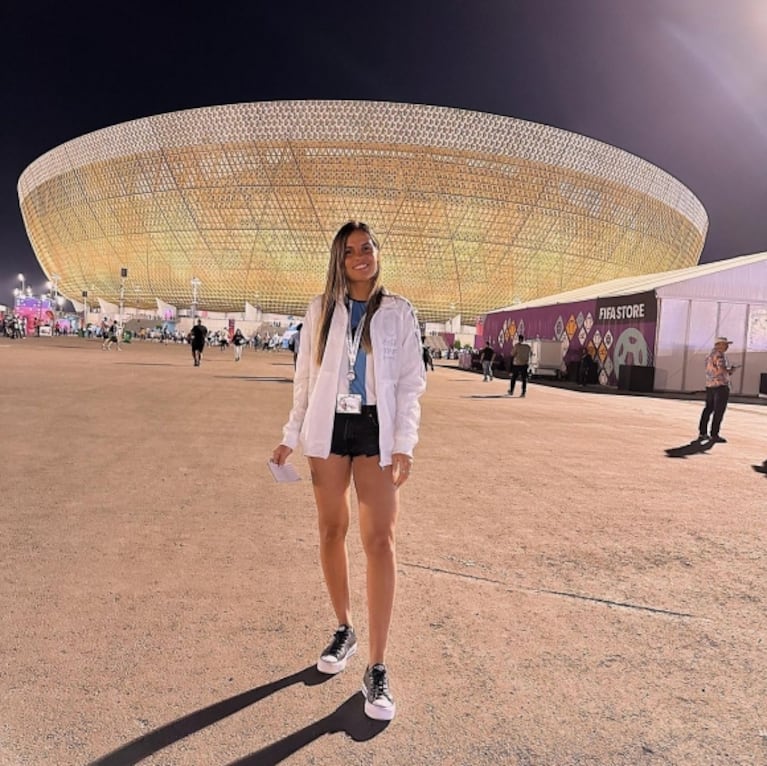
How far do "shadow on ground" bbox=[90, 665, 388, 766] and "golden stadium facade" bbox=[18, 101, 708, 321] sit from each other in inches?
2522

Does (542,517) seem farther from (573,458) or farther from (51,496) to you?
(51,496)

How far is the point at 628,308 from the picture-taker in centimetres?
2072

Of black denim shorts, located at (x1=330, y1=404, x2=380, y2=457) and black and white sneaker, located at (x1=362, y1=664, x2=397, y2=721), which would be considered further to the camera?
black denim shorts, located at (x1=330, y1=404, x2=380, y2=457)

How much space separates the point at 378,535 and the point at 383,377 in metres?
0.59

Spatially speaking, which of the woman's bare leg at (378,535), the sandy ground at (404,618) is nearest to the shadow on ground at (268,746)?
the sandy ground at (404,618)

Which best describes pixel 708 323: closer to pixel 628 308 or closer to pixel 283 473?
pixel 628 308

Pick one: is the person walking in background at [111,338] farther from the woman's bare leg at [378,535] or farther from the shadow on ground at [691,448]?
the woman's bare leg at [378,535]

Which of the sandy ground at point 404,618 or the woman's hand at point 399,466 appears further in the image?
the woman's hand at point 399,466

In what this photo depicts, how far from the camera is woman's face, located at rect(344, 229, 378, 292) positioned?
2.48 meters

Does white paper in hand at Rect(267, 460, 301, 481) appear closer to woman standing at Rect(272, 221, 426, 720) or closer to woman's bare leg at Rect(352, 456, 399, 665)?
woman standing at Rect(272, 221, 426, 720)

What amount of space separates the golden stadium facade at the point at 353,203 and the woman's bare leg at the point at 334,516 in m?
63.5

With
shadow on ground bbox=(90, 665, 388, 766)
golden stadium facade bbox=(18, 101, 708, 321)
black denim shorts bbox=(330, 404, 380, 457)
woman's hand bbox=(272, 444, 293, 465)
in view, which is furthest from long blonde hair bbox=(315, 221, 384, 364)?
golden stadium facade bbox=(18, 101, 708, 321)

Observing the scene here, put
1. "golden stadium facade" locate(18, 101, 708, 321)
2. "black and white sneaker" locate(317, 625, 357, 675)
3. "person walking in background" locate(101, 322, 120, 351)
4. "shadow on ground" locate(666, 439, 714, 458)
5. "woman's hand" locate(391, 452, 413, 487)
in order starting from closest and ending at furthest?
"woman's hand" locate(391, 452, 413, 487)
"black and white sneaker" locate(317, 625, 357, 675)
"shadow on ground" locate(666, 439, 714, 458)
"person walking in background" locate(101, 322, 120, 351)
"golden stadium facade" locate(18, 101, 708, 321)

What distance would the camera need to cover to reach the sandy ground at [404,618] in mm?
2039
